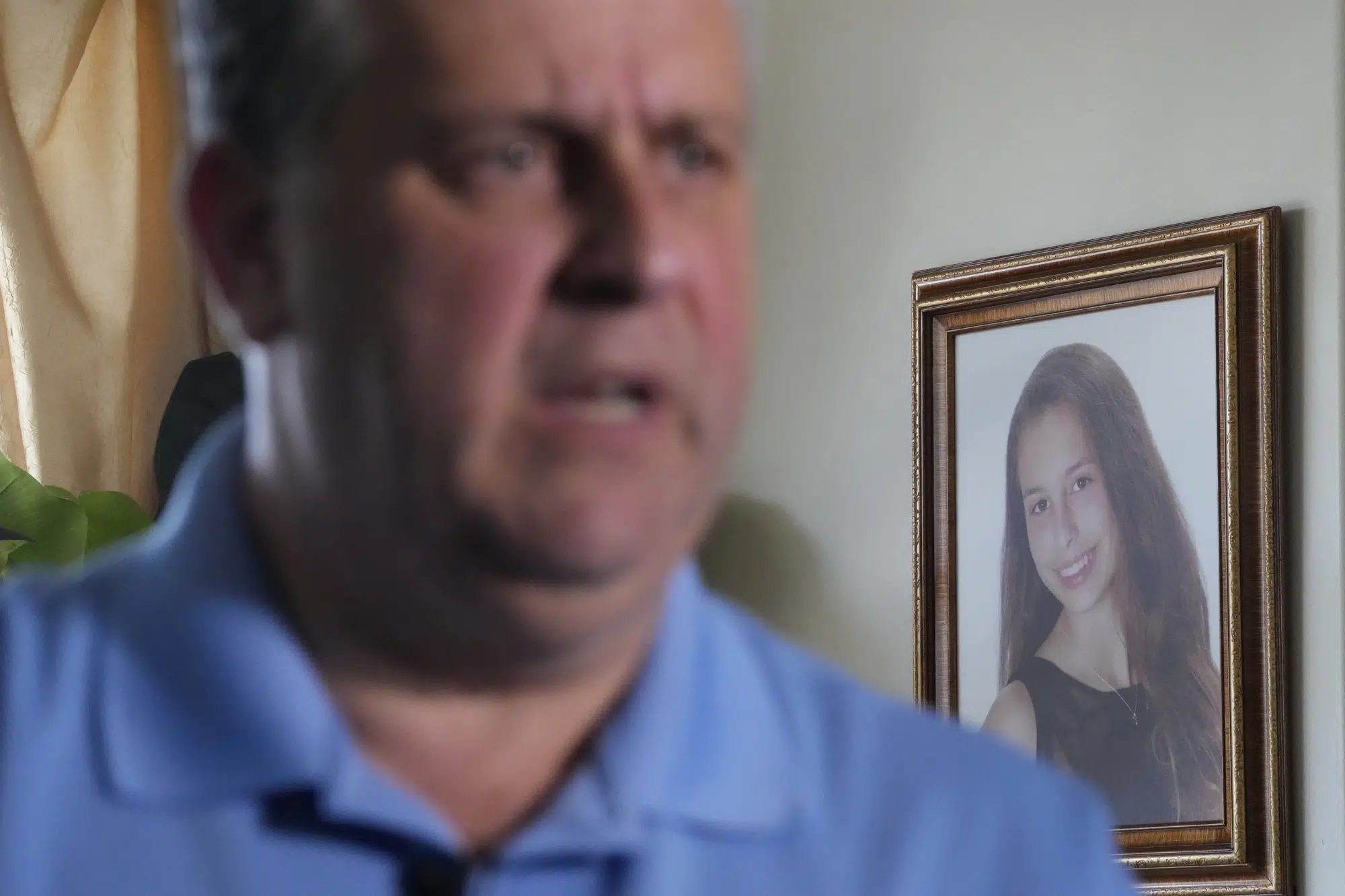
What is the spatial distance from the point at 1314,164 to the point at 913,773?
5.81ft

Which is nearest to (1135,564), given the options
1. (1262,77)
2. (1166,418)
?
(1166,418)

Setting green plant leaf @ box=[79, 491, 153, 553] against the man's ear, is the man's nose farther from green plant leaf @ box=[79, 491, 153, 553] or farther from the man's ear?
green plant leaf @ box=[79, 491, 153, 553]

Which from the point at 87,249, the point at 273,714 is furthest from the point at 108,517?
the point at 273,714

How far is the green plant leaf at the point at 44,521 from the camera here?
68.6 inches

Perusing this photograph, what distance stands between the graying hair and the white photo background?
178 centimetres

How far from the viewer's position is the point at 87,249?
237cm

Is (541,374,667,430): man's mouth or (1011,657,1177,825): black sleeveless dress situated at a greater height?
(541,374,667,430): man's mouth

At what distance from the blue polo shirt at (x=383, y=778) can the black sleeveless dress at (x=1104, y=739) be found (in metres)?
1.68

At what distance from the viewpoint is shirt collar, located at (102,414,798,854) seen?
304 millimetres

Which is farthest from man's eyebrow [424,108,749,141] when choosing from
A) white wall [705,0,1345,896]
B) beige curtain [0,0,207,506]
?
beige curtain [0,0,207,506]

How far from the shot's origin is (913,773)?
349 mm

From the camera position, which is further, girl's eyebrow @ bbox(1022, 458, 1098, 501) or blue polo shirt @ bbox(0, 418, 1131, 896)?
girl's eyebrow @ bbox(1022, 458, 1098, 501)

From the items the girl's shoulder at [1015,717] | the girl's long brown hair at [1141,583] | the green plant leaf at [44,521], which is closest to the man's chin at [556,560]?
the green plant leaf at [44,521]

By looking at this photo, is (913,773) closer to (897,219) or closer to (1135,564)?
(1135,564)
